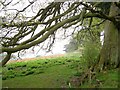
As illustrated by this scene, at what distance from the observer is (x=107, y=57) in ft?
41.7

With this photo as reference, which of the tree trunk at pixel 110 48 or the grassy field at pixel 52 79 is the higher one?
the tree trunk at pixel 110 48

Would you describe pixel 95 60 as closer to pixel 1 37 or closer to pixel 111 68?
pixel 111 68

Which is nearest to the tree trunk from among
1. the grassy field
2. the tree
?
the tree

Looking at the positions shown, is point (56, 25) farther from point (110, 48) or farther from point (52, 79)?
point (110, 48)

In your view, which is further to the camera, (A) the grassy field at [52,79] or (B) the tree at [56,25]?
(A) the grassy field at [52,79]

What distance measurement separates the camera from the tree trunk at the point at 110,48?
12.7 meters

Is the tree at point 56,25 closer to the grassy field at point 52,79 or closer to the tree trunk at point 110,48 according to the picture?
the tree trunk at point 110,48

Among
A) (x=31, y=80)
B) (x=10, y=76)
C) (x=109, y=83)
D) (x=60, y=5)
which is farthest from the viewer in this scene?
(x=10, y=76)

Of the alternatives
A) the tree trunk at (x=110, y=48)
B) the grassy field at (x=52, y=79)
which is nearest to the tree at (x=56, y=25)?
the tree trunk at (x=110, y=48)

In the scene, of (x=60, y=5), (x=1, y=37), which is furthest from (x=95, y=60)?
(x=1, y=37)

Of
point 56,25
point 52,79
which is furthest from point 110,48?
point 56,25

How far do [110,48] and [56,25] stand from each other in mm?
5030

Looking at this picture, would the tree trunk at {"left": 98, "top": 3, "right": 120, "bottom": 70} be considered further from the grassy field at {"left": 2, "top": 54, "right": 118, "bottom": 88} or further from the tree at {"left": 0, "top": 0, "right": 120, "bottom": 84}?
the grassy field at {"left": 2, "top": 54, "right": 118, "bottom": 88}

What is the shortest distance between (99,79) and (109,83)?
2.31 ft
